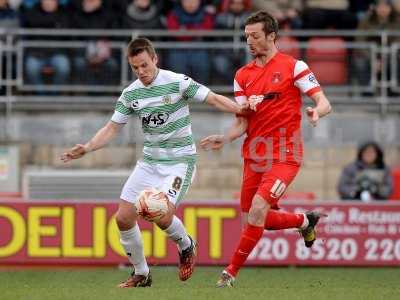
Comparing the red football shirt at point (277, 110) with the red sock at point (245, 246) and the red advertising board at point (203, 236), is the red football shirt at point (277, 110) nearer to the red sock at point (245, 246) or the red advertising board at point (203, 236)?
the red sock at point (245, 246)

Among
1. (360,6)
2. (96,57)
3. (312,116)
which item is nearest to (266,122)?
(312,116)

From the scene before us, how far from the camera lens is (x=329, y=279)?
15.0m

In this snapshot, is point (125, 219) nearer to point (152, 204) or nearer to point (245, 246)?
point (152, 204)

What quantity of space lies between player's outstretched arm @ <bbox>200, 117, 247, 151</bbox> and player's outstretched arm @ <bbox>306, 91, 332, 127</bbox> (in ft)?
2.48

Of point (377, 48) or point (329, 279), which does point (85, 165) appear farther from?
point (329, 279)

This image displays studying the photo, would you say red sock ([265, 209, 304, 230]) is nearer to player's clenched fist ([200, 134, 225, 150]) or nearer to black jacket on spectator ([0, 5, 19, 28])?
Answer: player's clenched fist ([200, 134, 225, 150])

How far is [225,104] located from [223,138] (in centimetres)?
36

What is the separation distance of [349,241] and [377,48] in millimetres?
3629

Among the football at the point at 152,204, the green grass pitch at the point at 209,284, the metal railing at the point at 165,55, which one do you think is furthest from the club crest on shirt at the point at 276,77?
the metal railing at the point at 165,55

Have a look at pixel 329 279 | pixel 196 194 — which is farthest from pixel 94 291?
pixel 196 194

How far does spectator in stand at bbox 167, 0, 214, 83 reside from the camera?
1978cm

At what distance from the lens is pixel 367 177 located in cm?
1883

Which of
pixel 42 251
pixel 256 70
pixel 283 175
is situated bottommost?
pixel 42 251

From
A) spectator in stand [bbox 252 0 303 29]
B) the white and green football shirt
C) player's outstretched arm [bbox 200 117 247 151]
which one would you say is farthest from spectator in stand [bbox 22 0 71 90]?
player's outstretched arm [bbox 200 117 247 151]
